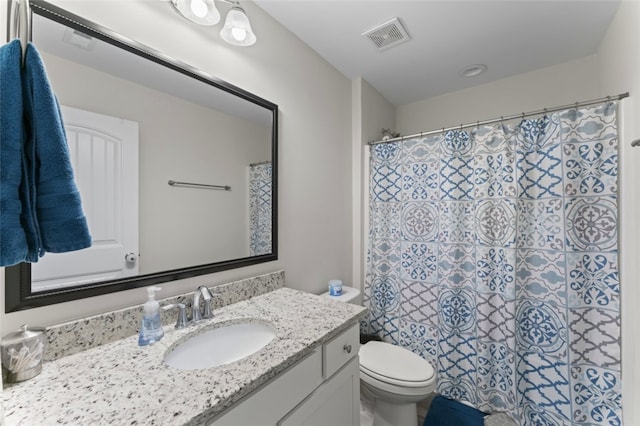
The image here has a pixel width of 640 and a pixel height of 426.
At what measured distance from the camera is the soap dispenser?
86 cm

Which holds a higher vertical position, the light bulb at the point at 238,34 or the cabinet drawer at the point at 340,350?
the light bulb at the point at 238,34

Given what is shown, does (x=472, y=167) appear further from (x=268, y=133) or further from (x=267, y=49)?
(x=267, y=49)

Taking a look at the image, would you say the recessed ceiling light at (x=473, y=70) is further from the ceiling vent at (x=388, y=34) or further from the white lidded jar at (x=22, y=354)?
the white lidded jar at (x=22, y=354)

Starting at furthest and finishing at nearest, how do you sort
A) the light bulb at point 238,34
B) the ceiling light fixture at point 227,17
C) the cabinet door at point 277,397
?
the light bulb at point 238,34 < the ceiling light fixture at point 227,17 < the cabinet door at point 277,397

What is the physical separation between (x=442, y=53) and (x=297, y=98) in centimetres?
109

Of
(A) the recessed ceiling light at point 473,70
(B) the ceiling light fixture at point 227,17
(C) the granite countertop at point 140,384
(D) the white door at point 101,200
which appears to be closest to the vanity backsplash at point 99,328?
(C) the granite countertop at point 140,384

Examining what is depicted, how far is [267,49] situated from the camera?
1.46m

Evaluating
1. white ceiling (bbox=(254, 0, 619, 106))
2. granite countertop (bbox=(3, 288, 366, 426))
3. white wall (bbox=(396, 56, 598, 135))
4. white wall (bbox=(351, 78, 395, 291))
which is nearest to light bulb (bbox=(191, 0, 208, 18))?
white ceiling (bbox=(254, 0, 619, 106))

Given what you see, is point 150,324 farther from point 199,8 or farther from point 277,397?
point 199,8

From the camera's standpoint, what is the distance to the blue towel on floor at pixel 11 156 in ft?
1.51

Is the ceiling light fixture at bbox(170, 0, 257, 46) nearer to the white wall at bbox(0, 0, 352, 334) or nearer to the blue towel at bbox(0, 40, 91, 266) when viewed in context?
the white wall at bbox(0, 0, 352, 334)

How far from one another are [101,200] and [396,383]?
154 cm

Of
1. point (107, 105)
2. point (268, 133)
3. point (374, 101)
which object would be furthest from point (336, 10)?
point (107, 105)

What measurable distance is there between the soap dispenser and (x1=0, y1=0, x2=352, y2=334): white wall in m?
0.10
